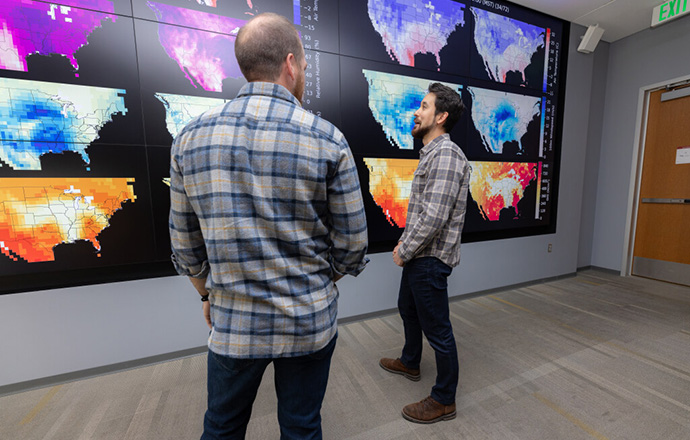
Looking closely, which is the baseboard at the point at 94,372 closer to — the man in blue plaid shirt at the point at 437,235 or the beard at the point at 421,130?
the man in blue plaid shirt at the point at 437,235

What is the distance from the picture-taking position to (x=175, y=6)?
172cm

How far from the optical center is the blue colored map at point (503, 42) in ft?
8.62

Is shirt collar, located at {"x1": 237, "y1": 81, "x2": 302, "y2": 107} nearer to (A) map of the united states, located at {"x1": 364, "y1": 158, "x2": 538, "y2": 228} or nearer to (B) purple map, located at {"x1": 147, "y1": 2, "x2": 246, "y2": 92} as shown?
(B) purple map, located at {"x1": 147, "y1": 2, "x2": 246, "y2": 92}

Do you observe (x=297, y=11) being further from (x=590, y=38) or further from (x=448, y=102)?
(x=590, y=38)

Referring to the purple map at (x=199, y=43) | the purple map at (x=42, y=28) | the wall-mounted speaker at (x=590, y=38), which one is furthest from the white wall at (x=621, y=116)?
the purple map at (x=42, y=28)

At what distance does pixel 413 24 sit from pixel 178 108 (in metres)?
1.88

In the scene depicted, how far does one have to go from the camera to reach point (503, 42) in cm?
275

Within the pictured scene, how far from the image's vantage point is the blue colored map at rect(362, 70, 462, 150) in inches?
89.4

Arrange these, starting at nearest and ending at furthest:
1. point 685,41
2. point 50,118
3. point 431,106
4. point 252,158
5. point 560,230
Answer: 1. point 252,158
2. point 431,106
3. point 50,118
4. point 685,41
5. point 560,230

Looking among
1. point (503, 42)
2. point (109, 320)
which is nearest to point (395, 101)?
point (503, 42)

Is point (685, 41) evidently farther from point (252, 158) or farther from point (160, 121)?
point (160, 121)

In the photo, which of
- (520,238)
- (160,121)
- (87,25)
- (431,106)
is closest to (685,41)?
(520,238)

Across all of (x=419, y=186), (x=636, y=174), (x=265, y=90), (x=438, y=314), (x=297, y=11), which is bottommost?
(x=438, y=314)

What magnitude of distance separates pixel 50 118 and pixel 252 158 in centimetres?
166
